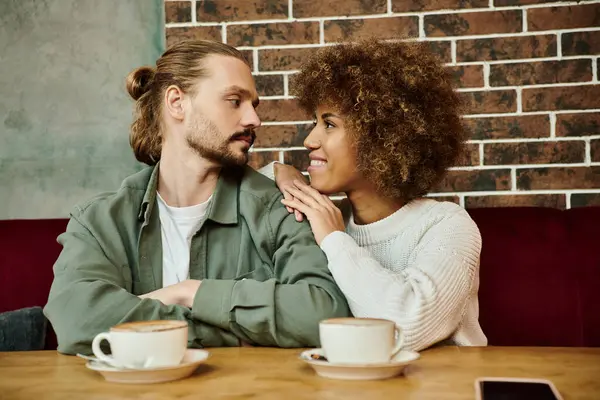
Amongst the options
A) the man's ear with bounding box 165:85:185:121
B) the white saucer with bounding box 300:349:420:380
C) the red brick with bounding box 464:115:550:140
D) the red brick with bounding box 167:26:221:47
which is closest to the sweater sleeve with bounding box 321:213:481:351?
the white saucer with bounding box 300:349:420:380

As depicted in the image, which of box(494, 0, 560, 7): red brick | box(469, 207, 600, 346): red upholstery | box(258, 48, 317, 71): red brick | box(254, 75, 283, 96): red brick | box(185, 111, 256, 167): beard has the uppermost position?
box(494, 0, 560, 7): red brick

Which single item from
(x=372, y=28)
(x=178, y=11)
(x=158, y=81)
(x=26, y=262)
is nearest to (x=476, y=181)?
(x=372, y=28)

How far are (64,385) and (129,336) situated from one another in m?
0.13

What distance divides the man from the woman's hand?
0.03 meters

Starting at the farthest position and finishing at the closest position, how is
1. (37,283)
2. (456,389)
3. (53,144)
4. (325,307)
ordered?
(53,144) → (37,283) → (325,307) → (456,389)

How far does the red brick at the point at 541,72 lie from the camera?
7.57 ft

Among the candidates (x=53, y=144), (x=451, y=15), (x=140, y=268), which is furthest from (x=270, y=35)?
(x=140, y=268)

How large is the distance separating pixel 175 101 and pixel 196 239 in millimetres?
458

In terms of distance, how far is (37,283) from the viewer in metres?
2.04

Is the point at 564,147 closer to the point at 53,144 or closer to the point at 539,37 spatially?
the point at 539,37

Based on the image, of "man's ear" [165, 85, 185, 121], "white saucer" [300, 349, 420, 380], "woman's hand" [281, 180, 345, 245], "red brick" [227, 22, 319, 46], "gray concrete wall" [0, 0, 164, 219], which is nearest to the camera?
"white saucer" [300, 349, 420, 380]

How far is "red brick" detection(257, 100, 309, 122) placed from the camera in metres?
2.43

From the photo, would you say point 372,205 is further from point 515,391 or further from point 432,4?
point 515,391

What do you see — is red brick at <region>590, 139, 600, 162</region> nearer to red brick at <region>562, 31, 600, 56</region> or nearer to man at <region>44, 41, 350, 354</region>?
red brick at <region>562, 31, 600, 56</region>
